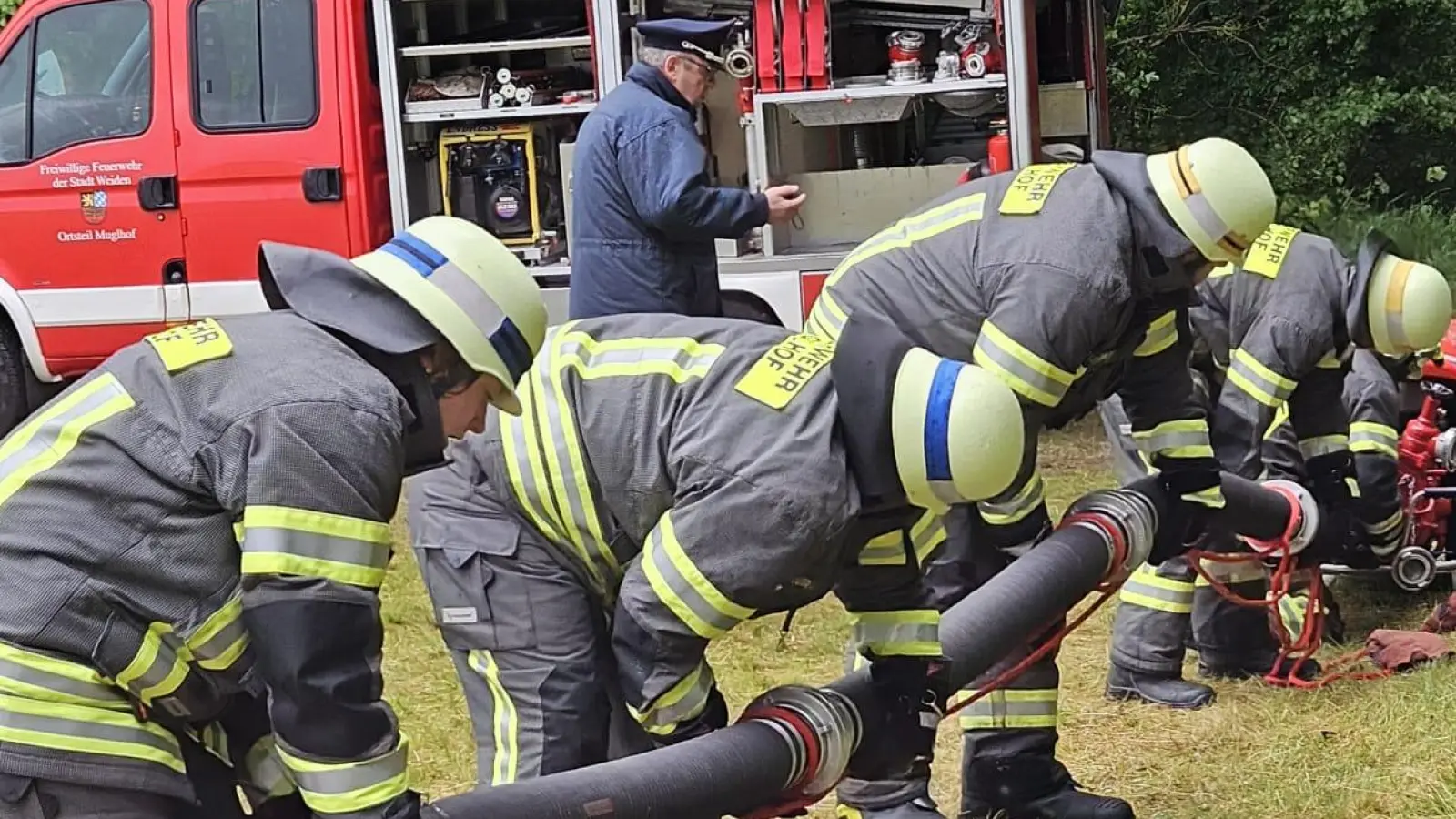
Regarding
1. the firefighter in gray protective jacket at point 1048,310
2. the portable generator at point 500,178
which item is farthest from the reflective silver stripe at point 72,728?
the portable generator at point 500,178

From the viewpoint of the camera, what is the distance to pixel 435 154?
8.48m

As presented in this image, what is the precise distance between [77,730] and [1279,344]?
389 cm

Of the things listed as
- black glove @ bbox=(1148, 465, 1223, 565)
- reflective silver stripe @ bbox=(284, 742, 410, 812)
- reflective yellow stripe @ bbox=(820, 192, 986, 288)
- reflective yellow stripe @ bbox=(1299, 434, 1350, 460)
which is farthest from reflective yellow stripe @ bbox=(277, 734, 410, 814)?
reflective yellow stripe @ bbox=(1299, 434, 1350, 460)

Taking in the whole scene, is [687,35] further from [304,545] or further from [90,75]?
[90,75]

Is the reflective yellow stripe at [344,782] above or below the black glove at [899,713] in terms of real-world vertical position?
above

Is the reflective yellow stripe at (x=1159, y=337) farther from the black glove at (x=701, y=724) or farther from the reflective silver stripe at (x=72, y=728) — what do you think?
the reflective silver stripe at (x=72, y=728)

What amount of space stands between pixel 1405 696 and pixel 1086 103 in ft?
12.8

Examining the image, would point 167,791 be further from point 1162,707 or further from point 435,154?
point 435,154

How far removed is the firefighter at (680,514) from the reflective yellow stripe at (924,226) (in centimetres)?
123

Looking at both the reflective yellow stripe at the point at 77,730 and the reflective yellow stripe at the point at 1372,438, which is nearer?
the reflective yellow stripe at the point at 77,730

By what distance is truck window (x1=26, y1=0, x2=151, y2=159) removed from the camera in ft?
28.1

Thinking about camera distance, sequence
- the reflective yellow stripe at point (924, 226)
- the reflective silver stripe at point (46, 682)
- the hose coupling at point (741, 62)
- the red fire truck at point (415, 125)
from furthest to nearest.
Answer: the red fire truck at point (415, 125), the hose coupling at point (741, 62), the reflective yellow stripe at point (924, 226), the reflective silver stripe at point (46, 682)

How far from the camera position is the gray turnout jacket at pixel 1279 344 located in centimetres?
543

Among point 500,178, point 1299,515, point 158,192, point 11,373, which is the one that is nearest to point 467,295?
point 1299,515
